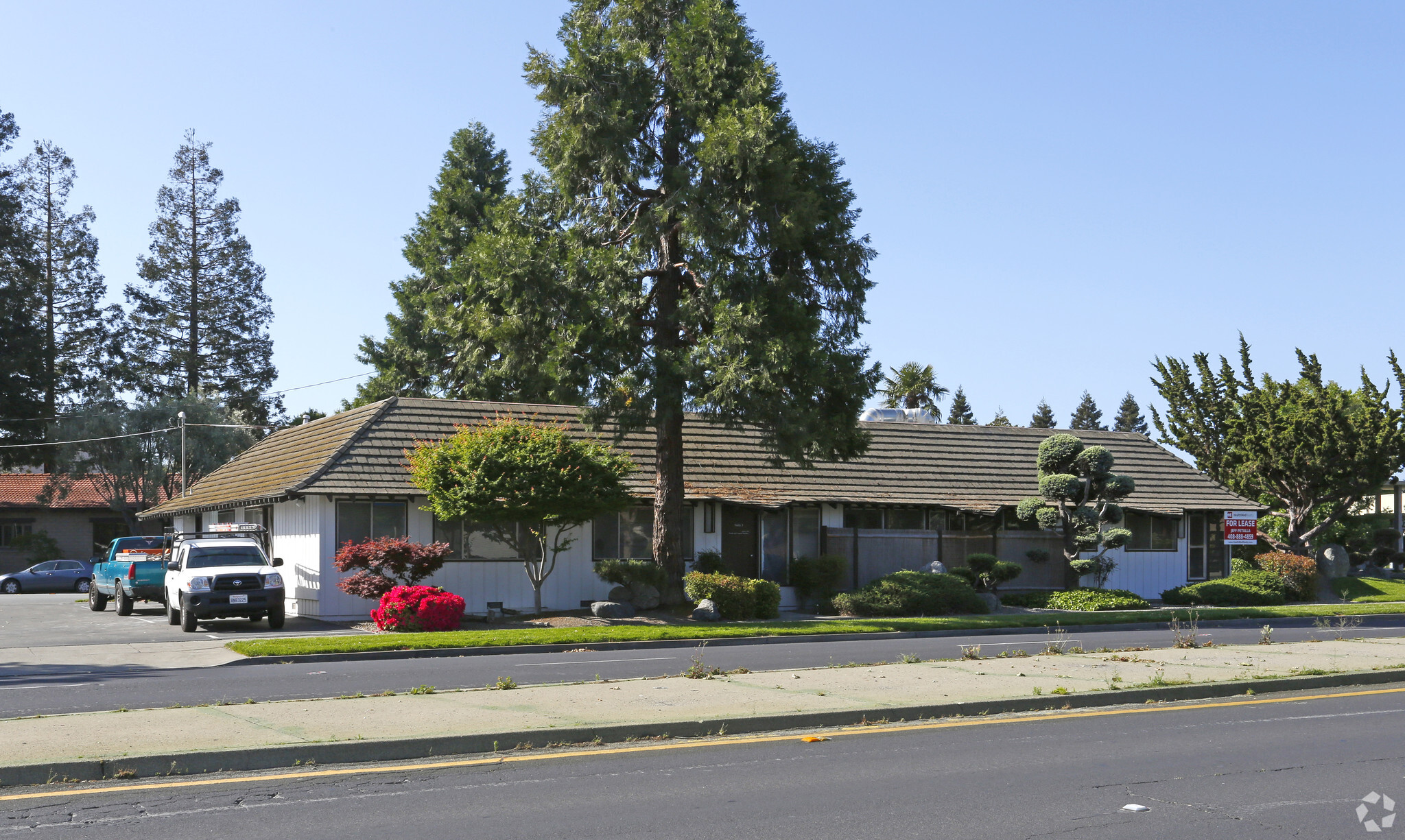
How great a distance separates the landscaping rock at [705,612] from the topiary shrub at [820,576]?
4790 mm

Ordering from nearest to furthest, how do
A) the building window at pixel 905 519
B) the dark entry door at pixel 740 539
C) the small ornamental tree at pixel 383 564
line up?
1. the small ornamental tree at pixel 383 564
2. the dark entry door at pixel 740 539
3. the building window at pixel 905 519

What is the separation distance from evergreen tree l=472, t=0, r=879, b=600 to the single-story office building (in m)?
2.55

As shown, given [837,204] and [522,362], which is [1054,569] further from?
[522,362]

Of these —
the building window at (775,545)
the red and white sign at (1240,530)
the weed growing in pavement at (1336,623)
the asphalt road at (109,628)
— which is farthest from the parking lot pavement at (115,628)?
the red and white sign at (1240,530)

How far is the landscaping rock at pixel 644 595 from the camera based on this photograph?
28141 mm

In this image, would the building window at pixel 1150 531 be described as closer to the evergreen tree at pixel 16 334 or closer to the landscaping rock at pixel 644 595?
the landscaping rock at pixel 644 595

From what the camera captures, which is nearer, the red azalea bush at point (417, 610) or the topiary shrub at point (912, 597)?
the red azalea bush at point (417, 610)

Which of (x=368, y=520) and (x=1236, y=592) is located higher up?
(x=368, y=520)

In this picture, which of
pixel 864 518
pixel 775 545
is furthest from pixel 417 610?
pixel 864 518

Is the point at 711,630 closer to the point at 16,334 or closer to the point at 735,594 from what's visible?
the point at 735,594

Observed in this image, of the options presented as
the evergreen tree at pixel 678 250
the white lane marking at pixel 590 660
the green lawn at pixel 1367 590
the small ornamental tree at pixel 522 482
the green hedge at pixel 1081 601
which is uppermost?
the evergreen tree at pixel 678 250

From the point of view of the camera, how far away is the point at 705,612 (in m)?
27.1

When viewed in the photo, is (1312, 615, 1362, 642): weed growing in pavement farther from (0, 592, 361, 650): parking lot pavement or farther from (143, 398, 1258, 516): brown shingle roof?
(0, 592, 361, 650): parking lot pavement

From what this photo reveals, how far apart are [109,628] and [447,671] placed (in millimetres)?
13473
